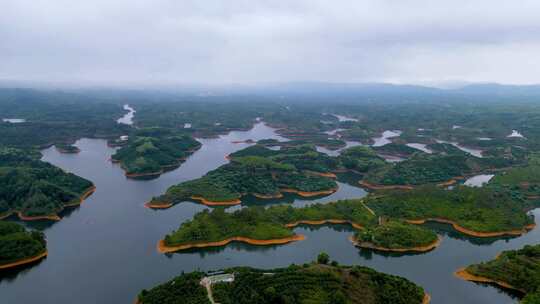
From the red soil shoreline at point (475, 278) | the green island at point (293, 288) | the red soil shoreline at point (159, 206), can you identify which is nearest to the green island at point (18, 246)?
the red soil shoreline at point (159, 206)

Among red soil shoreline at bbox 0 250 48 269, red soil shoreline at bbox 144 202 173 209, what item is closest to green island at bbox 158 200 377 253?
red soil shoreline at bbox 144 202 173 209

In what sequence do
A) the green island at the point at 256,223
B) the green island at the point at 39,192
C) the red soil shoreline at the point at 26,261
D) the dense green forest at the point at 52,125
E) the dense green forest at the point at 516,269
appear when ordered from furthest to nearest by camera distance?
the dense green forest at the point at 52,125 → the green island at the point at 39,192 → the green island at the point at 256,223 → the red soil shoreline at the point at 26,261 → the dense green forest at the point at 516,269

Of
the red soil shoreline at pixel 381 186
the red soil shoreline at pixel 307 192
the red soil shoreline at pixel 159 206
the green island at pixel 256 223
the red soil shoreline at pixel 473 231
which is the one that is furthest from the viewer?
the red soil shoreline at pixel 381 186

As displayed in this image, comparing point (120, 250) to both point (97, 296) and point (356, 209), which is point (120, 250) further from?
point (356, 209)

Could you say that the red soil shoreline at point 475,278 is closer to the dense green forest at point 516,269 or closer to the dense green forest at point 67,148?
the dense green forest at point 516,269

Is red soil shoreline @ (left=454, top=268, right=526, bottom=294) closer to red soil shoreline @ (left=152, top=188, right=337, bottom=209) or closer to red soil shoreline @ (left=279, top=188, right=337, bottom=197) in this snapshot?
red soil shoreline @ (left=279, top=188, right=337, bottom=197)

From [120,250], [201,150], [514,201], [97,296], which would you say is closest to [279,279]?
[97,296]
